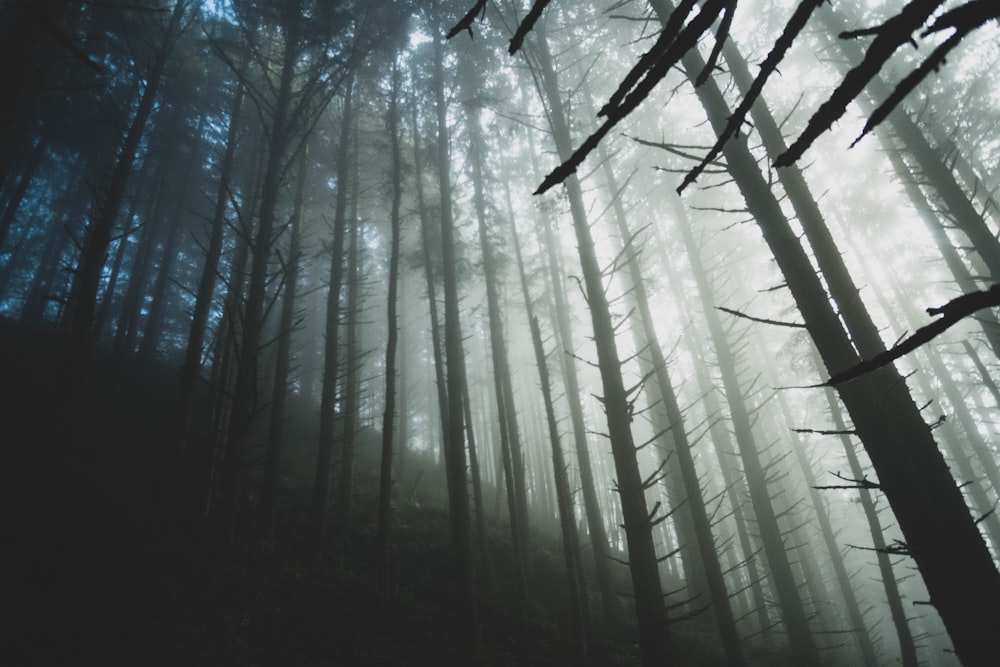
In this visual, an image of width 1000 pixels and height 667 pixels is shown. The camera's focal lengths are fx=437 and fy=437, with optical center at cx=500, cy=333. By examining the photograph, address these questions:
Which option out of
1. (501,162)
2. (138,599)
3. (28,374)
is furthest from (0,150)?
(501,162)

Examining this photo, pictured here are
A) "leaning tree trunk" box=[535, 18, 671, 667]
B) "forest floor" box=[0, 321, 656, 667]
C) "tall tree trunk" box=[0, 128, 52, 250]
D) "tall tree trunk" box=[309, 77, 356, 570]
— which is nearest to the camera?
"leaning tree trunk" box=[535, 18, 671, 667]

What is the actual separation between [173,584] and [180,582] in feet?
0.32

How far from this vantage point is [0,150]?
353 cm

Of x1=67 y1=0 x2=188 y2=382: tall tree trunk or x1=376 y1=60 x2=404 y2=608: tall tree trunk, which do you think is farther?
x1=376 y1=60 x2=404 y2=608: tall tree trunk

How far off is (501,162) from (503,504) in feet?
46.4

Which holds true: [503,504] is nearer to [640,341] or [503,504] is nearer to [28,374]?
[640,341]

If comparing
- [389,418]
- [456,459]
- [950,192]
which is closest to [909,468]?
[456,459]

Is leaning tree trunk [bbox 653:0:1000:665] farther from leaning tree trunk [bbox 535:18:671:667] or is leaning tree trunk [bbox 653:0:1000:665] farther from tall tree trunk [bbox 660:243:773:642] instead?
tall tree trunk [bbox 660:243:773:642]

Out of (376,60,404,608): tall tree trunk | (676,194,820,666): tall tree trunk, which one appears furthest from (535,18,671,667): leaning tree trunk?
(676,194,820,666): tall tree trunk

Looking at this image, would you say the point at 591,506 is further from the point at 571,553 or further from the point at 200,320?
the point at 200,320

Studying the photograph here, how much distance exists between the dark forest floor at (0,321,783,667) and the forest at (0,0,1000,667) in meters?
0.06

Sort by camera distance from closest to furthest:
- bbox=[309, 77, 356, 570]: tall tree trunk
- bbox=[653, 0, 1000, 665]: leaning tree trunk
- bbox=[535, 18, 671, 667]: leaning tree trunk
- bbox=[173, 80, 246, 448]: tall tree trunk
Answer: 1. bbox=[653, 0, 1000, 665]: leaning tree trunk
2. bbox=[535, 18, 671, 667]: leaning tree trunk
3. bbox=[309, 77, 356, 570]: tall tree trunk
4. bbox=[173, 80, 246, 448]: tall tree trunk

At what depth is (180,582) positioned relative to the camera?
569cm

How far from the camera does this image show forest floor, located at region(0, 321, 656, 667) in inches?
191
